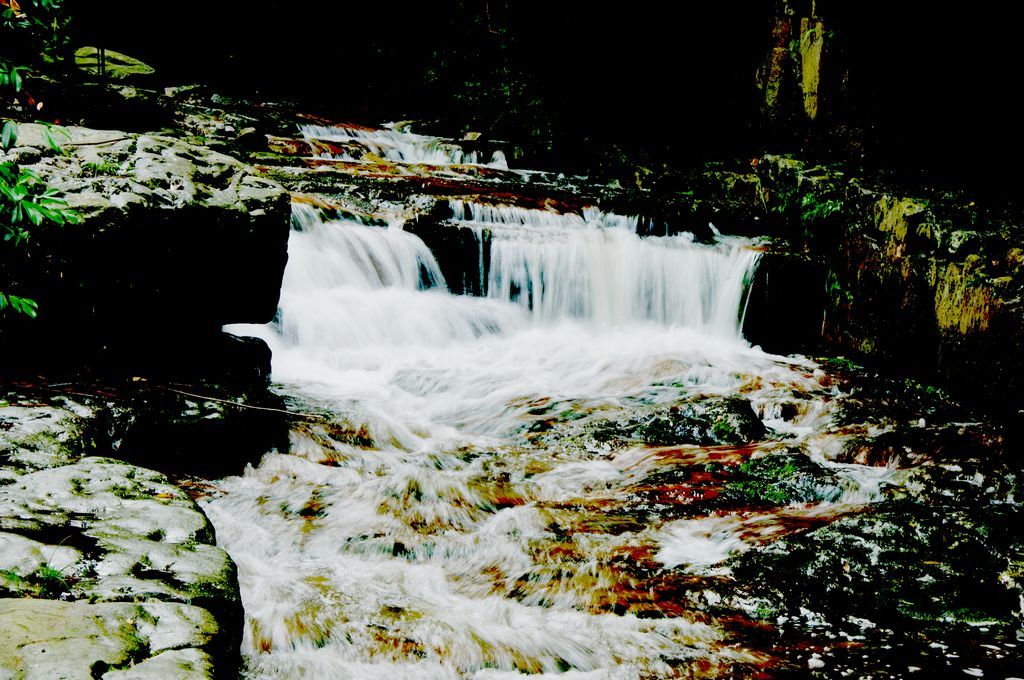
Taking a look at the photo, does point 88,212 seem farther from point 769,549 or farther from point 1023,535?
point 1023,535

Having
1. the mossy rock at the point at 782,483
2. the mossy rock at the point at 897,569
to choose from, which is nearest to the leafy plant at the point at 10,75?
the mossy rock at the point at 897,569

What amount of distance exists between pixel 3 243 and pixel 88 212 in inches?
20.8

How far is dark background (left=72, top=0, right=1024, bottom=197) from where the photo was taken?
12.0 metres

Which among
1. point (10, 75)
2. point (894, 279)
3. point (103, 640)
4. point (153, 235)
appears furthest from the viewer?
point (894, 279)

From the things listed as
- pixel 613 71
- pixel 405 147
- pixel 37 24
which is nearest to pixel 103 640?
pixel 37 24

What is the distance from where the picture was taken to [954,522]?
4672mm

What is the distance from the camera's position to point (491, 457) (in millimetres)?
5758

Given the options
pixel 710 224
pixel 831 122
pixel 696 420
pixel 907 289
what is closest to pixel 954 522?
pixel 696 420

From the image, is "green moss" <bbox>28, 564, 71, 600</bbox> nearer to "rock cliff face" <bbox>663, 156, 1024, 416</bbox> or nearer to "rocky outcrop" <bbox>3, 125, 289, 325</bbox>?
"rocky outcrop" <bbox>3, 125, 289, 325</bbox>

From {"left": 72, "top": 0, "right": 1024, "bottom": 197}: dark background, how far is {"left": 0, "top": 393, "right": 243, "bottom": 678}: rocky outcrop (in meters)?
10.7

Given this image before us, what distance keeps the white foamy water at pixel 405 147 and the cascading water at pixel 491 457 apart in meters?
3.94

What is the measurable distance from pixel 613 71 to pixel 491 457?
12.4 meters

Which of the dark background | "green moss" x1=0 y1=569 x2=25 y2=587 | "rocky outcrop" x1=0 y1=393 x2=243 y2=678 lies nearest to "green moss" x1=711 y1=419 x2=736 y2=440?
"rocky outcrop" x1=0 y1=393 x2=243 y2=678

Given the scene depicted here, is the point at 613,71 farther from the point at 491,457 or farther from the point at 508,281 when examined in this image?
the point at 491,457
